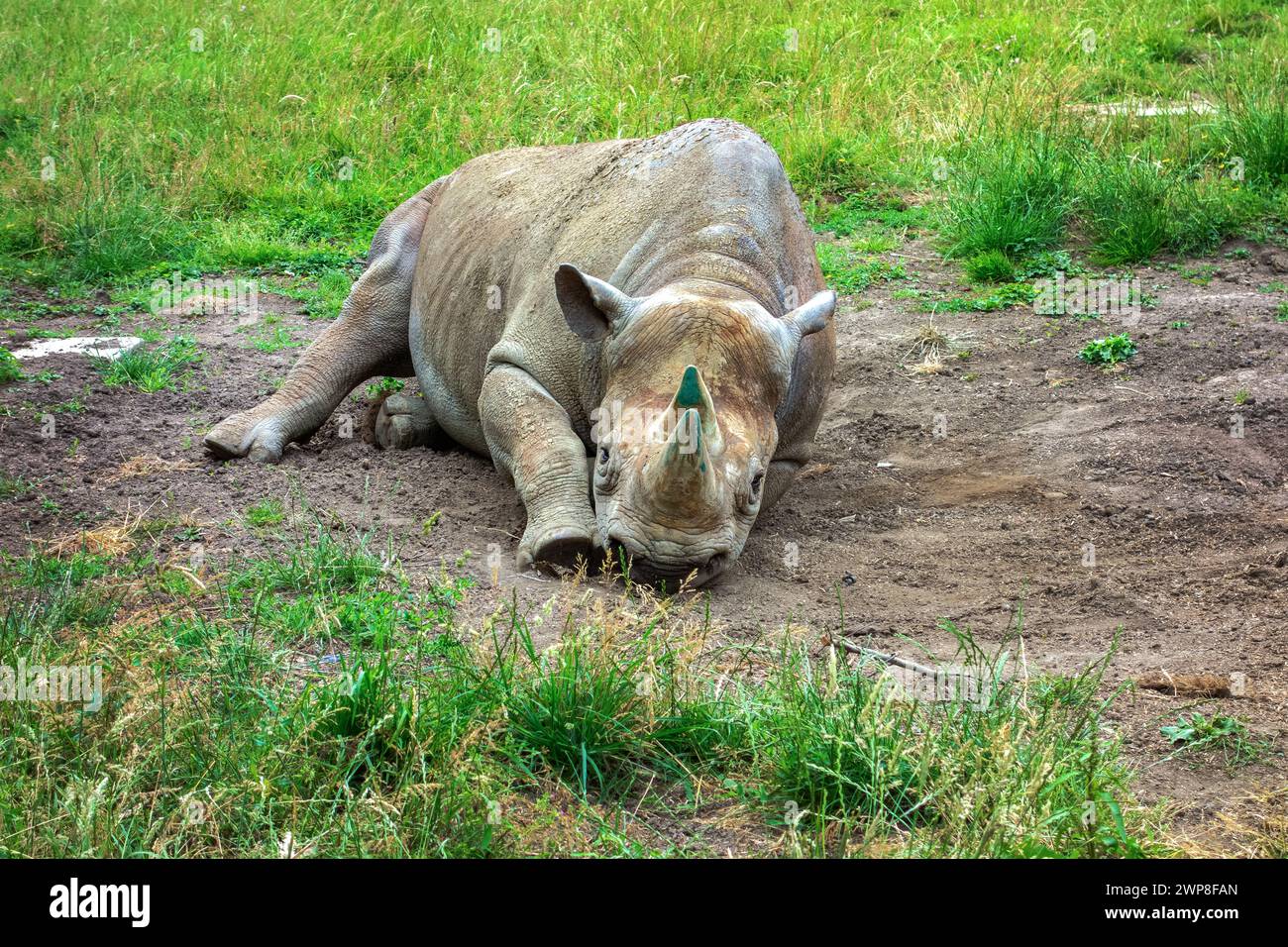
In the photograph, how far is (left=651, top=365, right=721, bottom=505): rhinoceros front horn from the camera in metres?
4.41

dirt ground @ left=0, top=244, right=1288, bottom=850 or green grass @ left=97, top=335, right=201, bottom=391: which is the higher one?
dirt ground @ left=0, top=244, right=1288, bottom=850

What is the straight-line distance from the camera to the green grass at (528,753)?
3045 millimetres

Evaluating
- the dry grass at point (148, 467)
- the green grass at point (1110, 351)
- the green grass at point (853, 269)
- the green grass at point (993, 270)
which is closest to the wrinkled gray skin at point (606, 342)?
the dry grass at point (148, 467)

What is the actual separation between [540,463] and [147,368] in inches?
126

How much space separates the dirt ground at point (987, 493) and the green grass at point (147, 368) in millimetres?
119

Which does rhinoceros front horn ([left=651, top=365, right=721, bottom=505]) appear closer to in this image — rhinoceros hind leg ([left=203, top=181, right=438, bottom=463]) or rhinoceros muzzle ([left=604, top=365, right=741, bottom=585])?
rhinoceros muzzle ([left=604, top=365, right=741, bottom=585])

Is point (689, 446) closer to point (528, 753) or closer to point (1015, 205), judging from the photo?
point (528, 753)

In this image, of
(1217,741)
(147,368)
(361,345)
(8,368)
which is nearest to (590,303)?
(361,345)

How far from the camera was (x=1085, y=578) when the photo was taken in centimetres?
514

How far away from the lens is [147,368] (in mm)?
7645

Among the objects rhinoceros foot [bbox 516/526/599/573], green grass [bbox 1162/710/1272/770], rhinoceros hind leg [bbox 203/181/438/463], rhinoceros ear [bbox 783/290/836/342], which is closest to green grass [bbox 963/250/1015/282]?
rhinoceros hind leg [bbox 203/181/438/463]

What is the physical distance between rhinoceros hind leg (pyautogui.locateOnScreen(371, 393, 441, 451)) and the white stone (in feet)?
5.44

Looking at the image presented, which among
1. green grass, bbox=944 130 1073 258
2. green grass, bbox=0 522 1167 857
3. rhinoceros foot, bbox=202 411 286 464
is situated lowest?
rhinoceros foot, bbox=202 411 286 464

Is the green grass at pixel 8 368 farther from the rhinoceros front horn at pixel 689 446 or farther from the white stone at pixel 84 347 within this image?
the rhinoceros front horn at pixel 689 446
